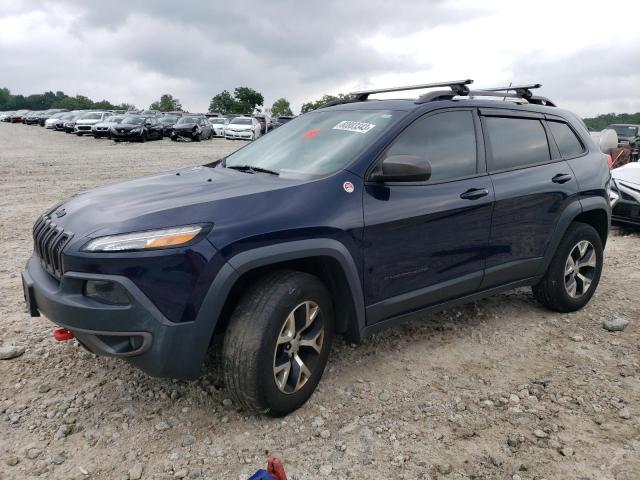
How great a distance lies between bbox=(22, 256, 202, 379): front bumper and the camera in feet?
7.92

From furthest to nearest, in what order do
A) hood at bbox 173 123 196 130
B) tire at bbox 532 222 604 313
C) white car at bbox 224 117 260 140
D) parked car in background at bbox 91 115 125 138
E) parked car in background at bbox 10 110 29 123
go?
parked car in background at bbox 10 110 29 123 < white car at bbox 224 117 260 140 < hood at bbox 173 123 196 130 < parked car in background at bbox 91 115 125 138 < tire at bbox 532 222 604 313

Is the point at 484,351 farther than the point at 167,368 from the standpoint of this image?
Yes

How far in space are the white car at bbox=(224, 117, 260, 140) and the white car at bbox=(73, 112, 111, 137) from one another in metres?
6.84

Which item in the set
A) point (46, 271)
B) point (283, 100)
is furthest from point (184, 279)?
point (283, 100)

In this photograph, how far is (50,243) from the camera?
2.74 meters

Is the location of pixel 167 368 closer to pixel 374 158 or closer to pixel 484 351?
pixel 374 158

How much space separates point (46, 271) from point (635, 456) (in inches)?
123

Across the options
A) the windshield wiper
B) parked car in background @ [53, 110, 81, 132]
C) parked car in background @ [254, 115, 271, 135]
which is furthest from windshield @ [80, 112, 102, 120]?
the windshield wiper

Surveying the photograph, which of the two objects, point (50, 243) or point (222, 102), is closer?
point (50, 243)

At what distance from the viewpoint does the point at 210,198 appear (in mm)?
2715

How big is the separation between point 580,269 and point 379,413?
2.48m

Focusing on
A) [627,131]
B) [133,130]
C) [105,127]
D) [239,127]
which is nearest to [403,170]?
[627,131]

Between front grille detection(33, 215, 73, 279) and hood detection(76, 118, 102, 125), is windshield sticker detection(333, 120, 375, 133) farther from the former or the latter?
hood detection(76, 118, 102, 125)

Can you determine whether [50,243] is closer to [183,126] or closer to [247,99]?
[183,126]
